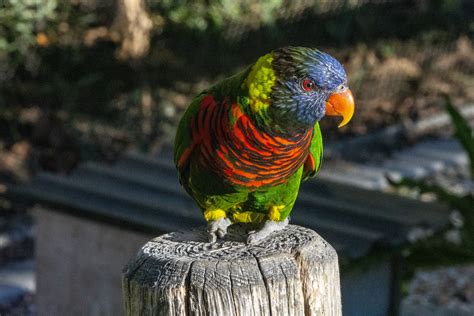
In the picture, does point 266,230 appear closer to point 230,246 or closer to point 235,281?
point 230,246

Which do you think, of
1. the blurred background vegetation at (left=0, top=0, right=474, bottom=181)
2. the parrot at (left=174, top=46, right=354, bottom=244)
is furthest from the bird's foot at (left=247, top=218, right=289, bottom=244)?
the blurred background vegetation at (left=0, top=0, right=474, bottom=181)

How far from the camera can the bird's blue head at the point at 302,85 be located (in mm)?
1785

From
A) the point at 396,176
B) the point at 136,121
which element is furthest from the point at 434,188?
the point at 136,121

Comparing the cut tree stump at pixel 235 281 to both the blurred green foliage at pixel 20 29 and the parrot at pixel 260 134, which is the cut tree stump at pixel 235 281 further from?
the blurred green foliage at pixel 20 29

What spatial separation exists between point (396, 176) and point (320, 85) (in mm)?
3751

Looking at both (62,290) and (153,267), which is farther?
(62,290)

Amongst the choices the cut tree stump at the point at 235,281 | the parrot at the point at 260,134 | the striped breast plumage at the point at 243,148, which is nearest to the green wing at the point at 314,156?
the parrot at the point at 260,134

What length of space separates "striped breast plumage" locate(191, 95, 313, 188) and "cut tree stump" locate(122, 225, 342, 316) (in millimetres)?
191

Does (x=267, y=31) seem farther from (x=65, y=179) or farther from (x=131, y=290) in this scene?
(x=131, y=290)

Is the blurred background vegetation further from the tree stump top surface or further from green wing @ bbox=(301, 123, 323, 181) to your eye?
the tree stump top surface

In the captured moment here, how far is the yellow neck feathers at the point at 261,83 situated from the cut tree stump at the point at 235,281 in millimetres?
317

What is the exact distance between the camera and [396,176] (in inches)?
214

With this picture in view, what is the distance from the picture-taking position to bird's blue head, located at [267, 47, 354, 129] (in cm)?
Answer: 179

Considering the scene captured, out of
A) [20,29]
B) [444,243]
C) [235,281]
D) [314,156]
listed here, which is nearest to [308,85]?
[314,156]
